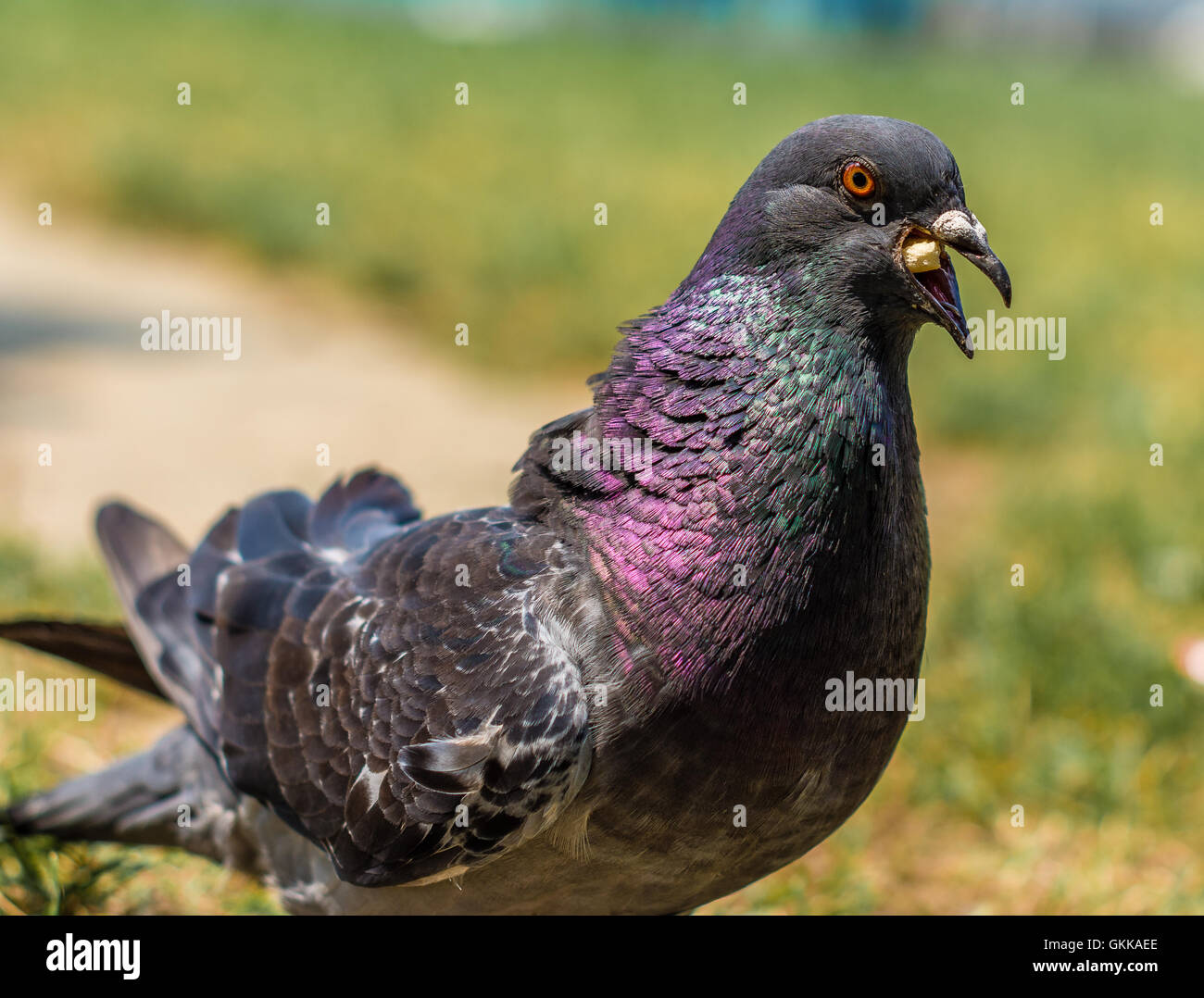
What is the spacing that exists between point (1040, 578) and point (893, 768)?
4.48ft

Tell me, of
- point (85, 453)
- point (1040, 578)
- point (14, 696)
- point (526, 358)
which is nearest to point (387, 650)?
point (14, 696)

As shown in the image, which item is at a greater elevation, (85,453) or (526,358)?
(526,358)

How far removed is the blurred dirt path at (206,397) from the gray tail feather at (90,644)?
2416 mm

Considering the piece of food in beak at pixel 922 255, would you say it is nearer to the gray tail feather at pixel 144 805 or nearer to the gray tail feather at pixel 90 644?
the gray tail feather at pixel 144 805

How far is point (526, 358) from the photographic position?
8.90m

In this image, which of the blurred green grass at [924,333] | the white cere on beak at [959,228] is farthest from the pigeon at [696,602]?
the blurred green grass at [924,333]

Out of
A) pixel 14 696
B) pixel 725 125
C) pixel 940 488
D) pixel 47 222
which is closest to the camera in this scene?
pixel 14 696

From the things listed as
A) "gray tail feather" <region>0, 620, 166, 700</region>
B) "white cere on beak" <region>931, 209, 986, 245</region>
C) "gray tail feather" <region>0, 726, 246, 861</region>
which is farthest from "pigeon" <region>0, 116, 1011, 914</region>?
"gray tail feather" <region>0, 620, 166, 700</region>

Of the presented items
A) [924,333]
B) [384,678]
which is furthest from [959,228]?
[924,333]

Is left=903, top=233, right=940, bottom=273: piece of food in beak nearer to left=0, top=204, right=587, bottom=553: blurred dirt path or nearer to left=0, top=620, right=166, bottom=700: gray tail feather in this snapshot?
left=0, top=620, right=166, bottom=700: gray tail feather

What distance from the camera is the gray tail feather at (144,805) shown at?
3.40 m

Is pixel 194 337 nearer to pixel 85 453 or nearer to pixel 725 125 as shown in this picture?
pixel 85 453

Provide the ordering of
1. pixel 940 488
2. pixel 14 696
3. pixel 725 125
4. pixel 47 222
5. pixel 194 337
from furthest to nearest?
pixel 725 125
pixel 47 222
pixel 194 337
pixel 940 488
pixel 14 696
